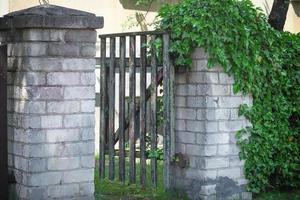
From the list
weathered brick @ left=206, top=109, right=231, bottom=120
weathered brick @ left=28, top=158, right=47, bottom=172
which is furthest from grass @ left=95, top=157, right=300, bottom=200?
weathered brick @ left=28, top=158, right=47, bottom=172

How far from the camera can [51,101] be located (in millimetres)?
5727

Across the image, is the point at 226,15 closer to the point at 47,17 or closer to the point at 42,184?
the point at 47,17

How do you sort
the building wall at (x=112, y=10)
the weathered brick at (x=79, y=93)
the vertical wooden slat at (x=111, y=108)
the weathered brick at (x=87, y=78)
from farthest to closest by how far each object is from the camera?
the building wall at (x=112, y=10), the vertical wooden slat at (x=111, y=108), the weathered brick at (x=87, y=78), the weathered brick at (x=79, y=93)

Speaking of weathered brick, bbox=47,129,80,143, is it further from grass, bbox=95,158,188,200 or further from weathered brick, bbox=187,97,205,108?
weathered brick, bbox=187,97,205,108

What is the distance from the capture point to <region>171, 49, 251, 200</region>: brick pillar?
697 cm

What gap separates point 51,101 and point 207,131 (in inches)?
79.5

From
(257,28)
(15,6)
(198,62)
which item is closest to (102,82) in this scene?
(198,62)

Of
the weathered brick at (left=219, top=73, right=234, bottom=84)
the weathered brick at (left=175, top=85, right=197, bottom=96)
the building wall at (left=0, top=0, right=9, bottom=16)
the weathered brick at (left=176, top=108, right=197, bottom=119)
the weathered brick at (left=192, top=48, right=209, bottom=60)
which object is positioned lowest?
the weathered brick at (left=176, top=108, right=197, bottom=119)

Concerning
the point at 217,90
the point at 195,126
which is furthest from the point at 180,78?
the point at 195,126

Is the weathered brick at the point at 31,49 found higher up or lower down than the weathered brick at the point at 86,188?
higher up

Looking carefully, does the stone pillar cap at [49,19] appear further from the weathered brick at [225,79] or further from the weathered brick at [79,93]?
the weathered brick at [225,79]

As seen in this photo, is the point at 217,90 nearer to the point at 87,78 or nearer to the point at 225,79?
the point at 225,79

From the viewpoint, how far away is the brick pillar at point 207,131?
6.97 m

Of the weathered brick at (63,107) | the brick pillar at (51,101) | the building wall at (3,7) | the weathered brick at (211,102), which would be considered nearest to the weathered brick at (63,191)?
the brick pillar at (51,101)
